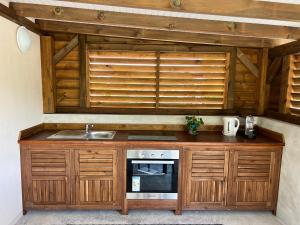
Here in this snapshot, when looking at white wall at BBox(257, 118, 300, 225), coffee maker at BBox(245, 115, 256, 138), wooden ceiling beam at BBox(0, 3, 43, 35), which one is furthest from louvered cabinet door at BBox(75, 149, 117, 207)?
white wall at BBox(257, 118, 300, 225)

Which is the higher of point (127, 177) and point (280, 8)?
point (280, 8)

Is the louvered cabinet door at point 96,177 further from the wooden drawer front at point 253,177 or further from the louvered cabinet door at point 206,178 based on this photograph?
the wooden drawer front at point 253,177

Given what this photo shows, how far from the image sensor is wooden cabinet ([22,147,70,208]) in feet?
8.42

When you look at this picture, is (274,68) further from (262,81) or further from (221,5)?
(221,5)

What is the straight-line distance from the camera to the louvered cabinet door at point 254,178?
104 inches

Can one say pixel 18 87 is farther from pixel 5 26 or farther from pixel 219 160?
pixel 219 160

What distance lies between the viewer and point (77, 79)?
3.20m

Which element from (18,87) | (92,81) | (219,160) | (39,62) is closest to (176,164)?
(219,160)

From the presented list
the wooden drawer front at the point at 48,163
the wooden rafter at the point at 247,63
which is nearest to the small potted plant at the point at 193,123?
the wooden rafter at the point at 247,63

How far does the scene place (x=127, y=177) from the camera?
262 cm

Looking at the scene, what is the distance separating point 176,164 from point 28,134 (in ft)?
5.90

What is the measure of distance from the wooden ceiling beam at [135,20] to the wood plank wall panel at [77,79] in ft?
2.59

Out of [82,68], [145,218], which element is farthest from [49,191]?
[82,68]

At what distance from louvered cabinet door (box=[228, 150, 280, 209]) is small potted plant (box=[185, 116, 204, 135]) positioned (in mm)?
580
